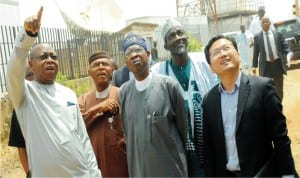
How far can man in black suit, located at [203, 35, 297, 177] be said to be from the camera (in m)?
2.55

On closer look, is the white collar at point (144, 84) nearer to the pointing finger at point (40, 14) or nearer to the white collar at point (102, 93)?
the white collar at point (102, 93)

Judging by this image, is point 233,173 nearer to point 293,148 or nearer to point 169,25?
Answer: point 169,25

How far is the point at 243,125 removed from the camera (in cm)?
258

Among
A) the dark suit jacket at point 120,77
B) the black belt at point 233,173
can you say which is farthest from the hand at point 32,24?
the black belt at point 233,173

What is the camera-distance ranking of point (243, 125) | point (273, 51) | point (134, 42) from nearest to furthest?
point (243, 125) < point (134, 42) < point (273, 51)

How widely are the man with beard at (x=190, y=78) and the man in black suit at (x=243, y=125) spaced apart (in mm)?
422

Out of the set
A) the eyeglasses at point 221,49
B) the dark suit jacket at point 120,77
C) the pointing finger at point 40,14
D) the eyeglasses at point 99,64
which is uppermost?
the pointing finger at point 40,14

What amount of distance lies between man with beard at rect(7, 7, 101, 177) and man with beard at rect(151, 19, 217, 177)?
0.81 m

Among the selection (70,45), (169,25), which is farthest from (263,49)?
(70,45)

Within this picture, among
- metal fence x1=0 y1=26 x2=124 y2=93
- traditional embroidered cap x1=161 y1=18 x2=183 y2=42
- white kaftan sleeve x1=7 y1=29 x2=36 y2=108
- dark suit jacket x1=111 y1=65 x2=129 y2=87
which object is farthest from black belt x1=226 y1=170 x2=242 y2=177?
metal fence x1=0 y1=26 x2=124 y2=93

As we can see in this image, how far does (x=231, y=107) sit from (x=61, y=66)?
8299 mm

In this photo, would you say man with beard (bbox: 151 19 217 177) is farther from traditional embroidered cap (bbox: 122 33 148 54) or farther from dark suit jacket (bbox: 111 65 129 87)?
dark suit jacket (bbox: 111 65 129 87)

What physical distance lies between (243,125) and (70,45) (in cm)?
866

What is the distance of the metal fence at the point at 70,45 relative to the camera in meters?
8.59
